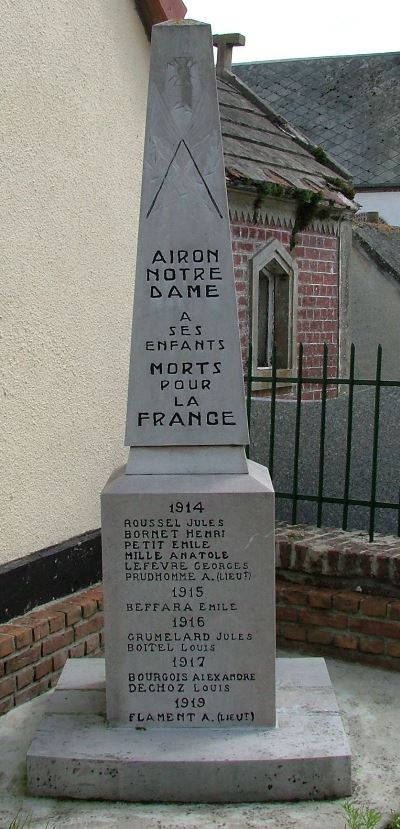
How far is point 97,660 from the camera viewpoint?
4875 mm

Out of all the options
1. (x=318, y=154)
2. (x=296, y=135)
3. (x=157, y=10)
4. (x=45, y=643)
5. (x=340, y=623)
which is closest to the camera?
(x=45, y=643)

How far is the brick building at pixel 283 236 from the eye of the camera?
10.3 meters

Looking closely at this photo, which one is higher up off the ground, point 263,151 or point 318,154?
point 318,154

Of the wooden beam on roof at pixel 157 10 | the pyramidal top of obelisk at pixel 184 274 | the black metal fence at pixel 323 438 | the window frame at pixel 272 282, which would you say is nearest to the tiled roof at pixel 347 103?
the window frame at pixel 272 282

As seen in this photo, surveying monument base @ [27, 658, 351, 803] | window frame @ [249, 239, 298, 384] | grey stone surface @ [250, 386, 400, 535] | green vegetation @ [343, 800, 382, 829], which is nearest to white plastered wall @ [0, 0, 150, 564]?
monument base @ [27, 658, 351, 803]

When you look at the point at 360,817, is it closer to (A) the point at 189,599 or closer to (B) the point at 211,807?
(B) the point at 211,807

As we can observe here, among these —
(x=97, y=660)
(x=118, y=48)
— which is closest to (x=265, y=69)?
(x=118, y=48)

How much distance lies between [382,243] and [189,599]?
15276mm

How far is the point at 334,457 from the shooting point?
26.0 ft

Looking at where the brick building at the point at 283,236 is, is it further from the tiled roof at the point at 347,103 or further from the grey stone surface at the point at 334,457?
the tiled roof at the point at 347,103

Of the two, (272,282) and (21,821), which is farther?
(272,282)

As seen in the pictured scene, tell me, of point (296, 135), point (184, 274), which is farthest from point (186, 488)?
point (296, 135)

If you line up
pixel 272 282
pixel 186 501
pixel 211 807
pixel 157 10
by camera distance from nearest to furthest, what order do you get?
pixel 211 807
pixel 186 501
pixel 157 10
pixel 272 282

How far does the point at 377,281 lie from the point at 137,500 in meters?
13.5
